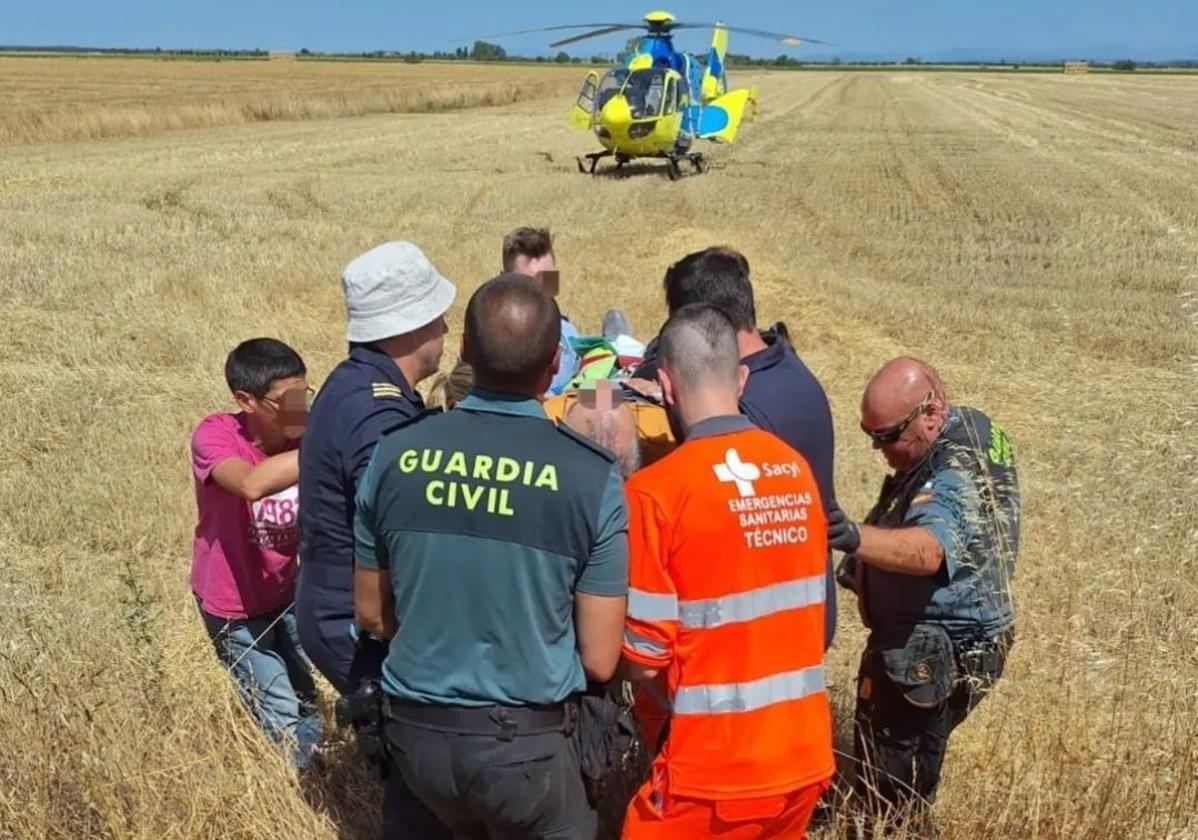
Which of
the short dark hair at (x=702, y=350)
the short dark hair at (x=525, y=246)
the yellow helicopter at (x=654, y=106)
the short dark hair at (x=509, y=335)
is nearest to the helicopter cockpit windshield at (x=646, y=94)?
the yellow helicopter at (x=654, y=106)

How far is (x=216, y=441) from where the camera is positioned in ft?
11.7

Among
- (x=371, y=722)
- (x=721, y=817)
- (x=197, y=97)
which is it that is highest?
(x=197, y=97)

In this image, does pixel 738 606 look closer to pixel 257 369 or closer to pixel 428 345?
pixel 428 345

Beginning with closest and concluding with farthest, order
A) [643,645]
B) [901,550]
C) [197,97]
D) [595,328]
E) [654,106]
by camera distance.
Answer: [643,645], [901,550], [595,328], [654,106], [197,97]

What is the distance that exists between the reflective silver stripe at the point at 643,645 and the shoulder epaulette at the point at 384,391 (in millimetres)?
840

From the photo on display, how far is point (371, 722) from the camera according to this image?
2553 mm

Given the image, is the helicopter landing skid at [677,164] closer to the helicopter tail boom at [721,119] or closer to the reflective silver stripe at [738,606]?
the helicopter tail boom at [721,119]

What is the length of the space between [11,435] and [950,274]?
1023 cm

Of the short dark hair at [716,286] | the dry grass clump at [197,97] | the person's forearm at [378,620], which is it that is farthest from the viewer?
the dry grass clump at [197,97]

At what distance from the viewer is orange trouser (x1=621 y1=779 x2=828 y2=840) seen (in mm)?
2363

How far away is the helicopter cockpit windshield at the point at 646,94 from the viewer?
73.7 ft

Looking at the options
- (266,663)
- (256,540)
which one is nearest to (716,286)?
(256,540)

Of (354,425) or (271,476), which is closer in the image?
(354,425)

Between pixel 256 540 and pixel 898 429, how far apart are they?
2.07 m
